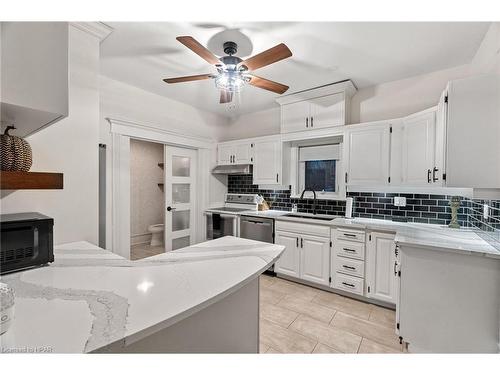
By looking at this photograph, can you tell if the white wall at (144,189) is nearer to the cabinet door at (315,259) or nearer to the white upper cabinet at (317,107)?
the white upper cabinet at (317,107)

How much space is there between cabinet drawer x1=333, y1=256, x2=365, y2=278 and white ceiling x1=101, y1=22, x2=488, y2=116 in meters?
2.17

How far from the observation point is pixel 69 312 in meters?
0.70

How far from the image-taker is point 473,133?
1.74m

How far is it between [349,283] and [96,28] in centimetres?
344

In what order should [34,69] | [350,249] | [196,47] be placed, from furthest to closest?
[350,249] → [196,47] → [34,69]

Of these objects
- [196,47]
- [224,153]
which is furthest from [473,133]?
[224,153]

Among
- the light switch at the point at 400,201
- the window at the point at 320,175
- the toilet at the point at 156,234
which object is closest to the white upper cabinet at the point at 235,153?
the window at the point at 320,175

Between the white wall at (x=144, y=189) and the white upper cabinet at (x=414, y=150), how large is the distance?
4.41 metres

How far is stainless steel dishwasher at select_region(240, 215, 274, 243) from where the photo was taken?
3.30m

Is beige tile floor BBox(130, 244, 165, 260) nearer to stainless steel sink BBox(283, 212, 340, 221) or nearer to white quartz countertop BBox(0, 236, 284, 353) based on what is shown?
stainless steel sink BBox(283, 212, 340, 221)

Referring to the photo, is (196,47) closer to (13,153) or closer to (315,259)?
(13,153)

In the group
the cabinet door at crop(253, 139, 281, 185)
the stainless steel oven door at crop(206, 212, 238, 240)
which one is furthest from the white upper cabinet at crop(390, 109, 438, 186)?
the stainless steel oven door at crop(206, 212, 238, 240)

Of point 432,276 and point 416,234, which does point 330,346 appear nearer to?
point 432,276

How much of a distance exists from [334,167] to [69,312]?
3.28 meters
